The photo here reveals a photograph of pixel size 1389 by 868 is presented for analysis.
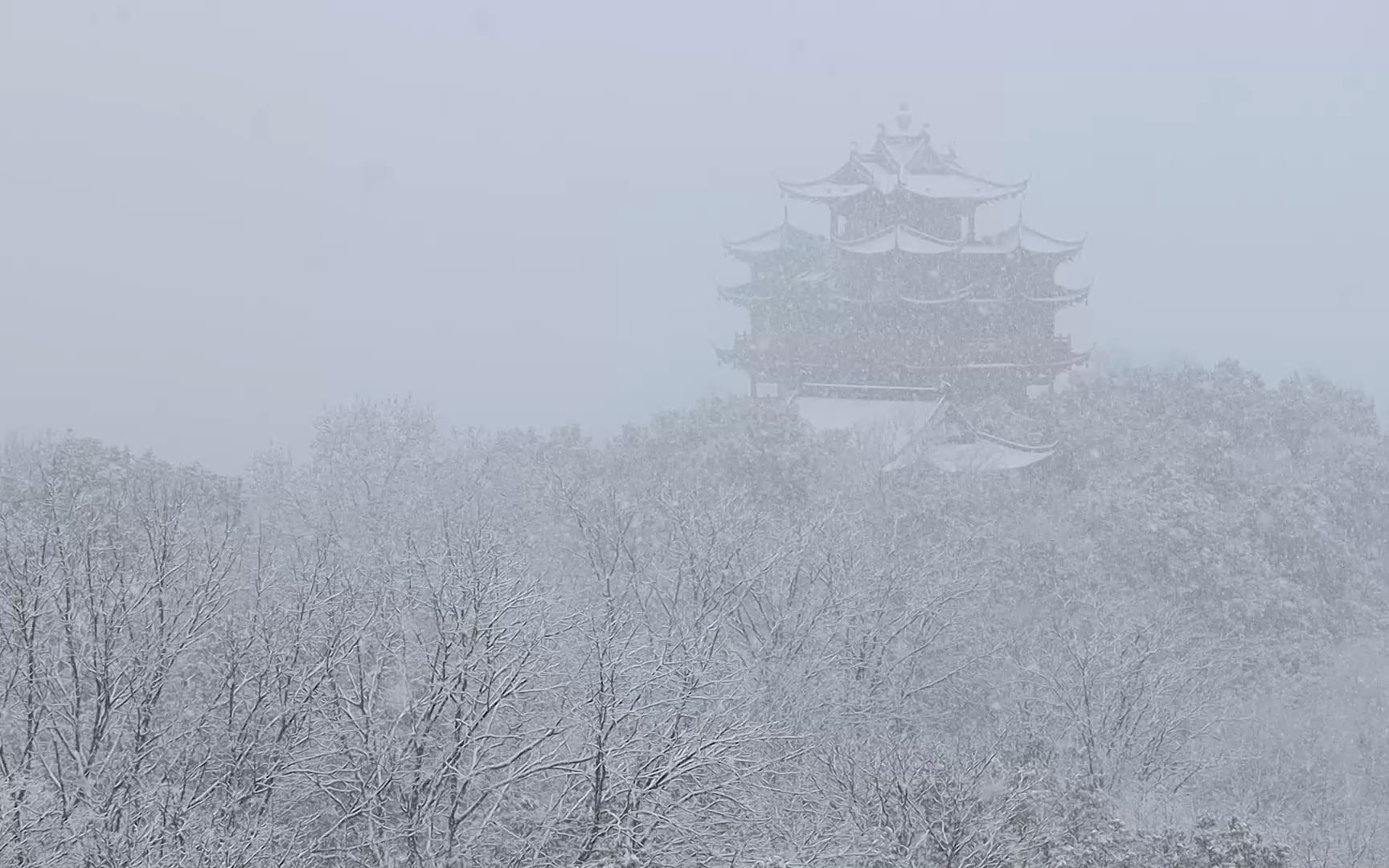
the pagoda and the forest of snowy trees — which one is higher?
the pagoda

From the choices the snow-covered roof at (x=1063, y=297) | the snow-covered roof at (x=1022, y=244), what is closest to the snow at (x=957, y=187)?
the snow-covered roof at (x=1022, y=244)

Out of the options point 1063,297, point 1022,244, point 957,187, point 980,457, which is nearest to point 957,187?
point 957,187

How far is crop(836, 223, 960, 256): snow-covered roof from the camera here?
24.5m

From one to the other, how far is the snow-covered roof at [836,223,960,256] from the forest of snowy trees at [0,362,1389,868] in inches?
165

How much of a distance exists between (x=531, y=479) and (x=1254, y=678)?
1233 centimetres

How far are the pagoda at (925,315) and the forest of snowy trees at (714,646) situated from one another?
1680 millimetres

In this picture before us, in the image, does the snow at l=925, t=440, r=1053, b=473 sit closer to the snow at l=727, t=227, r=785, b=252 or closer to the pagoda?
the pagoda

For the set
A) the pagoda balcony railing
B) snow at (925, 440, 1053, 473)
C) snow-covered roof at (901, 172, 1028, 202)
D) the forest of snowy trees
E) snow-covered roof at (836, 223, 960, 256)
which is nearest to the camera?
the forest of snowy trees

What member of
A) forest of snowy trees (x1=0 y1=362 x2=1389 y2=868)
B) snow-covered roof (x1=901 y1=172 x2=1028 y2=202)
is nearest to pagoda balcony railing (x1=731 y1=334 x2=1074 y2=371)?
forest of snowy trees (x1=0 y1=362 x2=1389 y2=868)

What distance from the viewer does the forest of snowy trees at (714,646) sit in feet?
29.2

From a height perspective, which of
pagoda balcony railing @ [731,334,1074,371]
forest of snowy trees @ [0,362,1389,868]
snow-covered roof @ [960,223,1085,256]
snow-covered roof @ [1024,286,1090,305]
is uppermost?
snow-covered roof @ [960,223,1085,256]

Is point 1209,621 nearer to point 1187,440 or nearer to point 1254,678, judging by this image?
point 1254,678

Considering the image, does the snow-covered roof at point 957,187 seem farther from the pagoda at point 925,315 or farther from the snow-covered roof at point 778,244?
the snow-covered roof at point 778,244

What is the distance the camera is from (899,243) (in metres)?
24.6
